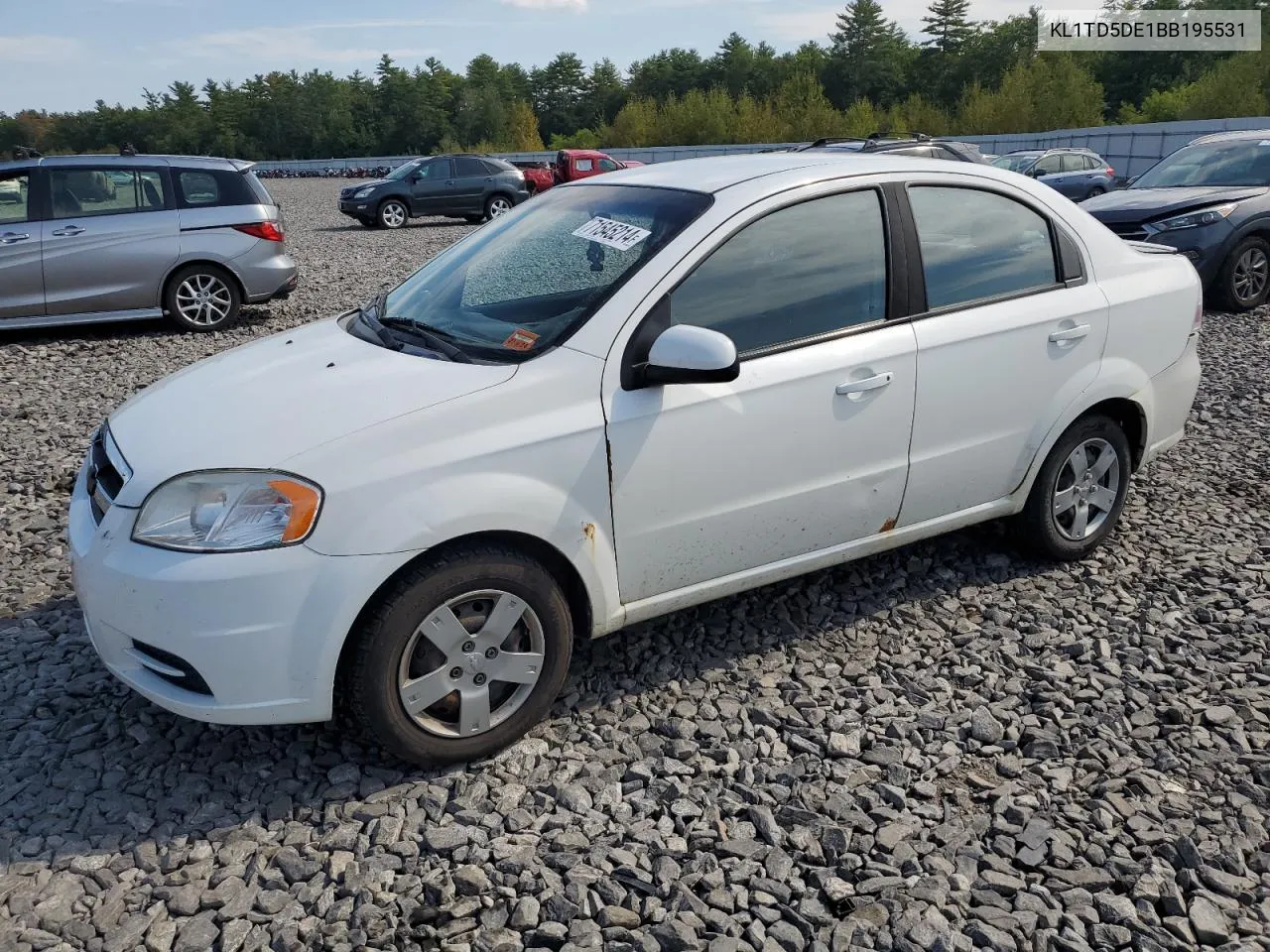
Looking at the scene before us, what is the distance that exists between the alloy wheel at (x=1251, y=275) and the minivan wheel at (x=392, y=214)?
17453 millimetres

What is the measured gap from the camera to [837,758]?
129 inches

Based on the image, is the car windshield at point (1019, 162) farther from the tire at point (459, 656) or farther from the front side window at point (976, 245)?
the tire at point (459, 656)

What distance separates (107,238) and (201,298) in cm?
97

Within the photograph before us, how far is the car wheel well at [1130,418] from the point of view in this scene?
14.5ft

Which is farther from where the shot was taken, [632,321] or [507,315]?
[507,315]

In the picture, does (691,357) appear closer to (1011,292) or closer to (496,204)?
(1011,292)

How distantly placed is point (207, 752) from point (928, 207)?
3.20m

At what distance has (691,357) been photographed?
3100 mm

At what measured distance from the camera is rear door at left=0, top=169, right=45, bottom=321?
9398 mm

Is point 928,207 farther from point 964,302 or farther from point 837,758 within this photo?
point 837,758

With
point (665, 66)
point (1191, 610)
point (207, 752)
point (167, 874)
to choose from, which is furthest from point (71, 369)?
point (665, 66)

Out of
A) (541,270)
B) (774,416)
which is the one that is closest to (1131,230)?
(774,416)

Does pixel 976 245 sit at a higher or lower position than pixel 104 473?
higher

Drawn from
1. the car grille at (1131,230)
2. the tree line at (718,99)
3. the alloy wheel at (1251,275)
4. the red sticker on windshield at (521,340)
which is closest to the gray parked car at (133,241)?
the red sticker on windshield at (521,340)
